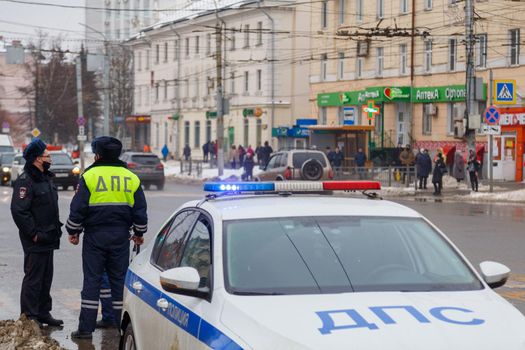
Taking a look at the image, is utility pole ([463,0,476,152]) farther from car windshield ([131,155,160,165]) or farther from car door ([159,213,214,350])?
car door ([159,213,214,350])

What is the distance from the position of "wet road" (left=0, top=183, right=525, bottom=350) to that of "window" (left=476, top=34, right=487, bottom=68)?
16.0 m

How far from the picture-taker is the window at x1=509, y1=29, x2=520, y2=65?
46531 mm

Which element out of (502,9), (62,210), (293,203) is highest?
(502,9)

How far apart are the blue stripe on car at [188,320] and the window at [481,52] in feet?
139

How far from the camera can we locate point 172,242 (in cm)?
707

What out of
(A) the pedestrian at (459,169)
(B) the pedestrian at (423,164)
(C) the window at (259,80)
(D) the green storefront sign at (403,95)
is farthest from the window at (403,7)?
(C) the window at (259,80)

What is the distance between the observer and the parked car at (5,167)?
Answer: 47391 millimetres

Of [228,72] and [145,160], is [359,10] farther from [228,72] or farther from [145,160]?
[145,160]

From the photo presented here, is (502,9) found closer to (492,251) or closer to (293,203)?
(492,251)

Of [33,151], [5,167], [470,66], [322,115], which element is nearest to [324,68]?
[322,115]

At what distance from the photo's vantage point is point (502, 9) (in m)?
47.0

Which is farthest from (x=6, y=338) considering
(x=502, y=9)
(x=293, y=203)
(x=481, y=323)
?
(x=502, y=9)

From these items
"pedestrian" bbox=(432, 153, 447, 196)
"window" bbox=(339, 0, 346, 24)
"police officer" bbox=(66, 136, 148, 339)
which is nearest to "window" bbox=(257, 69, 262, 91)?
"window" bbox=(339, 0, 346, 24)

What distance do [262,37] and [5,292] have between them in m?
57.4
